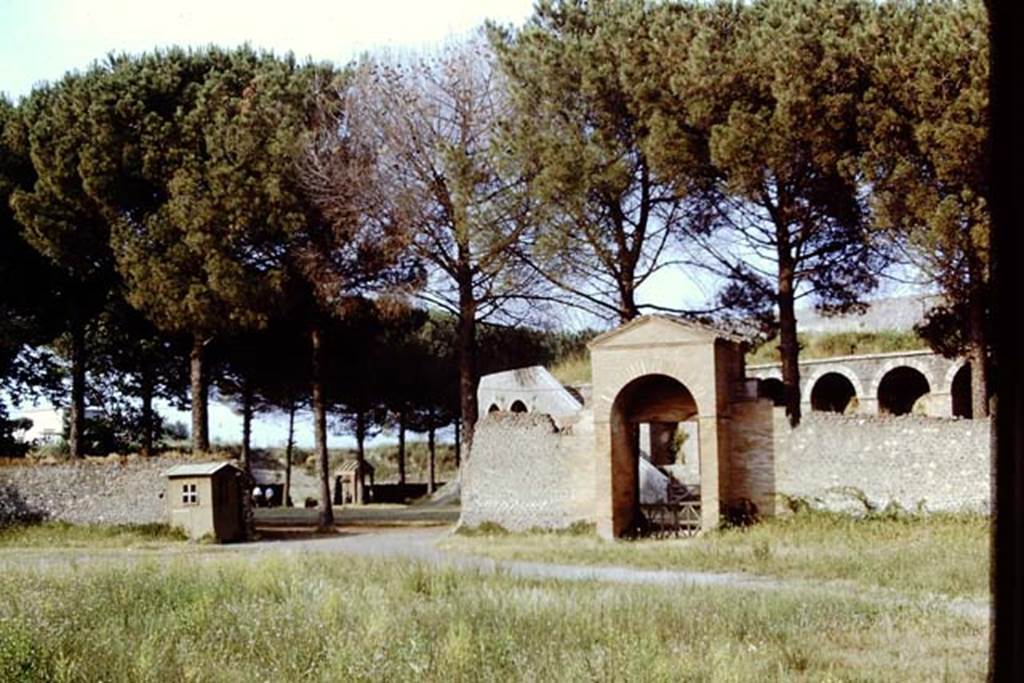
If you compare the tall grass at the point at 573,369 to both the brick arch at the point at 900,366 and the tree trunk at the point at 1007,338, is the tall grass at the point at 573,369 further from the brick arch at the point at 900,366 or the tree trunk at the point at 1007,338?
the tree trunk at the point at 1007,338

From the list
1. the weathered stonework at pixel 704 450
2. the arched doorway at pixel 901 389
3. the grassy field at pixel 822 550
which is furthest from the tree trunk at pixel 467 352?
the arched doorway at pixel 901 389

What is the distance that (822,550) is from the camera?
582 inches

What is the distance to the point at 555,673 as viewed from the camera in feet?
22.5

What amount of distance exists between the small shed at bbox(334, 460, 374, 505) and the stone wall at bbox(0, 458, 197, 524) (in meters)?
13.6

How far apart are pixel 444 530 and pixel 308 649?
15870 mm

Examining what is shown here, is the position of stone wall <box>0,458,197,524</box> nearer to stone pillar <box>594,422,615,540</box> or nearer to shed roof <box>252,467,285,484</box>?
stone pillar <box>594,422,615,540</box>

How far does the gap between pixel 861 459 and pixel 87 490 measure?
15.0 meters

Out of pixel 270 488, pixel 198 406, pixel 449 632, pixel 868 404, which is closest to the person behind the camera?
pixel 449 632

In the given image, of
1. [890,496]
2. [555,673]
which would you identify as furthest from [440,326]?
[555,673]

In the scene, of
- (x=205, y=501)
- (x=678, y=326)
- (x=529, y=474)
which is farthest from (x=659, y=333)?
(x=205, y=501)

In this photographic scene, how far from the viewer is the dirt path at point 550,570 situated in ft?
34.6

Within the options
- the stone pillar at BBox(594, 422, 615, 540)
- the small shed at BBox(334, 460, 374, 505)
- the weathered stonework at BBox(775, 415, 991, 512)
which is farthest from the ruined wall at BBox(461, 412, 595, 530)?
the small shed at BBox(334, 460, 374, 505)

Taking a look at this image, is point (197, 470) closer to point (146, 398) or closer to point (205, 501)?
point (205, 501)

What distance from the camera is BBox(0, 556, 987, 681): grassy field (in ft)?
22.9
